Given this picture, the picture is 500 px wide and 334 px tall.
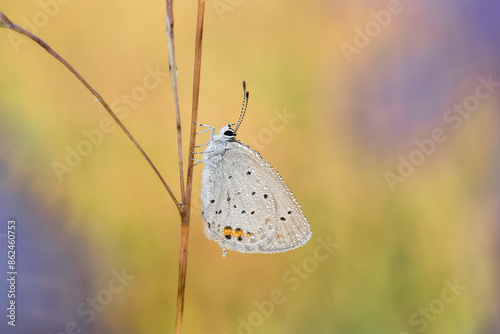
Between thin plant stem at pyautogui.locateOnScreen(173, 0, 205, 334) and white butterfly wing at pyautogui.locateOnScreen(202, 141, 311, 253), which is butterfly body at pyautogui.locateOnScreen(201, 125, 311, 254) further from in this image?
thin plant stem at pyautogui.locateOnScreen(173, 0, 205, 334)

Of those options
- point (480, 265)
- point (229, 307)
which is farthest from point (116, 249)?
point (480, 265)

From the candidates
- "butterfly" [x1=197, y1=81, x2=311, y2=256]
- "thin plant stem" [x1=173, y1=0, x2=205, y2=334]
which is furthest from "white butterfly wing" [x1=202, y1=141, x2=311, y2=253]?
"thin plant stem" [x1=173, y1=0, x2=205, y2=334]

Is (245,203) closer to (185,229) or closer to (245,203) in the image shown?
(245,203)

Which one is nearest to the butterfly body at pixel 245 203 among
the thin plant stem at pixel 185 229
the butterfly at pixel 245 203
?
the butterfly at pixel 245 203

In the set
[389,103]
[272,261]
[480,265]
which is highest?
[389,103]

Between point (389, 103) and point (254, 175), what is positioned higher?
point (389, 103)

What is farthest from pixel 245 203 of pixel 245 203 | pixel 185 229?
pixel 185 229

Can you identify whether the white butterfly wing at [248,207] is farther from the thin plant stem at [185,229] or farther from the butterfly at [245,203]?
the thin plant stem at [185,229]

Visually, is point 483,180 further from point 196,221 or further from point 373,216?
point 196,221
